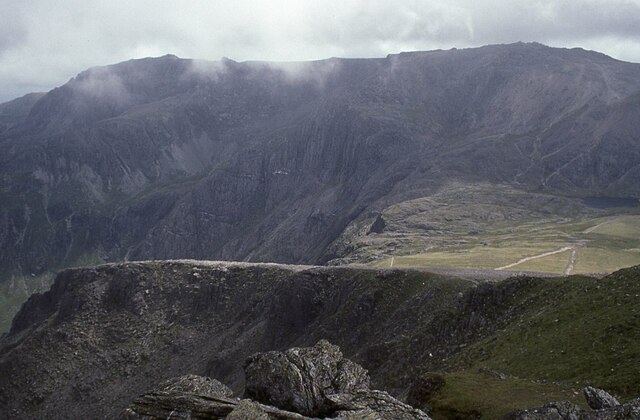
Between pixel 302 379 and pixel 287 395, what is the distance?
1267mm

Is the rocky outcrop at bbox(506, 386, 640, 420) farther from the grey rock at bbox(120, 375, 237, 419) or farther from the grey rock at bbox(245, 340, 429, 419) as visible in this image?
the grey rock at bbox(120, 375, 237, 419)

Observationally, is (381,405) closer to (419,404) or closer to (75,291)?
(419,404)

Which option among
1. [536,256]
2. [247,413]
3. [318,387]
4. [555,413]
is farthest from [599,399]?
[536,256]

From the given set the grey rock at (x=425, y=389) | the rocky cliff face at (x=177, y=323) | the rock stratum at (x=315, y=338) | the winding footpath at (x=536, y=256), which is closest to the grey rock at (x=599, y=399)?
the rock stratum at (x=315, y=338)

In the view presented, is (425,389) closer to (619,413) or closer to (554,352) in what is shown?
(554,352)

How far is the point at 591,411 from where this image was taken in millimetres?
29516

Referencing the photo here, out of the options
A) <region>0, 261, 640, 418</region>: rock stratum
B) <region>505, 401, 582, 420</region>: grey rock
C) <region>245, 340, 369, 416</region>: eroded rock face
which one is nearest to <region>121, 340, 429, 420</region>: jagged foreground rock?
<region>245, 340, 369, 416</region>: eroded rock face

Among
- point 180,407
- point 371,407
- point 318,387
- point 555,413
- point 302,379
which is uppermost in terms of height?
point 180,407

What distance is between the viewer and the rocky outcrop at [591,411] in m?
28.3

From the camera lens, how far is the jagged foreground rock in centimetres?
2936

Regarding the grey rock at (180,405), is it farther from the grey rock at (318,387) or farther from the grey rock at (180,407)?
the grey rock at (318,387)

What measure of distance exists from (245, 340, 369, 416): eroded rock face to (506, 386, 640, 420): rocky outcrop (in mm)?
9320

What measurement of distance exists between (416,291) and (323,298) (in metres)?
25.6

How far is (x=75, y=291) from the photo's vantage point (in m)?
153
